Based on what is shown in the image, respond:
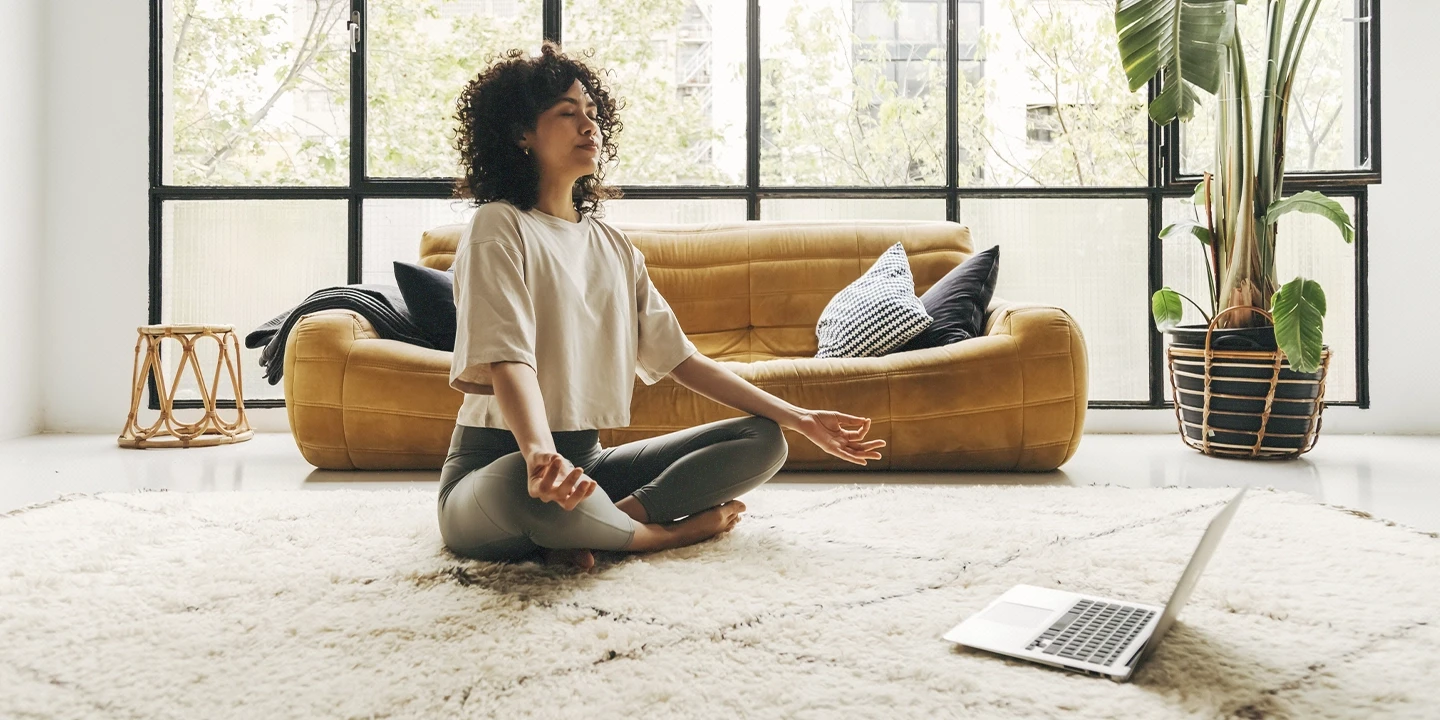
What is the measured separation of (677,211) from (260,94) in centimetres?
201

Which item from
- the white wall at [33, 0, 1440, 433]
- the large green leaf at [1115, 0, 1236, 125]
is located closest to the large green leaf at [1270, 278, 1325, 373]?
the large green leaf at [1115, 0, 1236, 125]

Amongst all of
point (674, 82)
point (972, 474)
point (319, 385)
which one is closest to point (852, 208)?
point (674, 82)

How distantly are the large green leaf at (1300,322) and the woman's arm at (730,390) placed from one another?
2035 mm

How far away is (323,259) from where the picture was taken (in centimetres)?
402

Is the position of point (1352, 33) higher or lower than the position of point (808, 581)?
higher

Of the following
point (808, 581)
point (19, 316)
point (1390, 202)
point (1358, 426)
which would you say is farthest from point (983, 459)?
point (19, 316)

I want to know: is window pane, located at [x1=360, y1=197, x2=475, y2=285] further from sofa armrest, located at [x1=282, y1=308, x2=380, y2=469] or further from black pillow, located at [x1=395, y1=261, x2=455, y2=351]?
sofa armrest, located at [x1=282, y1=308, x2=380, y2=469]

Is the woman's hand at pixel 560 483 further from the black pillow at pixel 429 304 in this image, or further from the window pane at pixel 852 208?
the window pane at pixel 852 208

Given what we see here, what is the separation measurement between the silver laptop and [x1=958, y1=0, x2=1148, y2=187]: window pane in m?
3.09

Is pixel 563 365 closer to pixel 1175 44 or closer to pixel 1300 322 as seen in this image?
pixel 1300 322

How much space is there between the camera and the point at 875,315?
9.87ft

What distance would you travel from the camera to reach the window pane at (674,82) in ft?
13.3

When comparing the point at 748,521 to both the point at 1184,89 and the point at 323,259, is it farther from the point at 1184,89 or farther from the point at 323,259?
the point at 323,259

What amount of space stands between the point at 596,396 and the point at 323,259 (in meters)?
2.96
